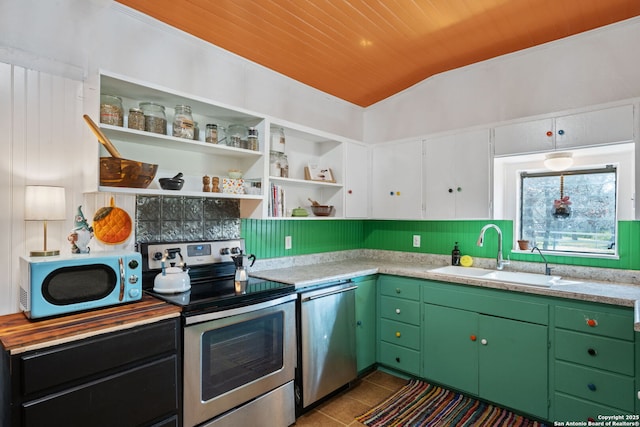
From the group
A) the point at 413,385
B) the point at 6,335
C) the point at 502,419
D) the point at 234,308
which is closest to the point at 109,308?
the point at 6,335

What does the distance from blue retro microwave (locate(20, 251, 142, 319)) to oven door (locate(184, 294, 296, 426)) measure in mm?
379

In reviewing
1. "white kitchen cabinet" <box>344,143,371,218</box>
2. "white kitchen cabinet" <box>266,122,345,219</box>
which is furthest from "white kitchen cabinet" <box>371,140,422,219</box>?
"white kitchen cabinet" <box>266,122,345,219</box>

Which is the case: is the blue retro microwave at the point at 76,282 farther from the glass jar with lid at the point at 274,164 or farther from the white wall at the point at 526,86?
the white wall at the point at 526,86

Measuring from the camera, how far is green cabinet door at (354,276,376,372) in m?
2.84

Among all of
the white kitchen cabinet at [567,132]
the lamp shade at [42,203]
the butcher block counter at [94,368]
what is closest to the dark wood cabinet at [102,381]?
the butcher block counter at [94,368]

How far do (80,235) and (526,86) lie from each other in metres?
3.21

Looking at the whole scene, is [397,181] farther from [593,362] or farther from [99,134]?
[99,134]

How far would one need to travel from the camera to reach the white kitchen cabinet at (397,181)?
318 cm

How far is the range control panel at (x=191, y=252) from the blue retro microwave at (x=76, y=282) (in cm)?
37

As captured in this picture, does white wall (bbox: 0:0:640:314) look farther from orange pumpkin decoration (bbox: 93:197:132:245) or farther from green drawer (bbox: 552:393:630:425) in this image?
green drawer (bbox: 552:393:630:425)

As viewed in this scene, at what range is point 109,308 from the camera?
171 cm

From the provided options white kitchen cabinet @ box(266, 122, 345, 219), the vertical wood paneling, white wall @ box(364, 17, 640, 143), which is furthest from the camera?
white kitchen cabinet @ box(266, 122, 345, 219)

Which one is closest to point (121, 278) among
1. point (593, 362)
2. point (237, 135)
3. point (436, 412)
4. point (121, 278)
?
point (121, 278)

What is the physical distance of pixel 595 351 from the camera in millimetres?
2021
